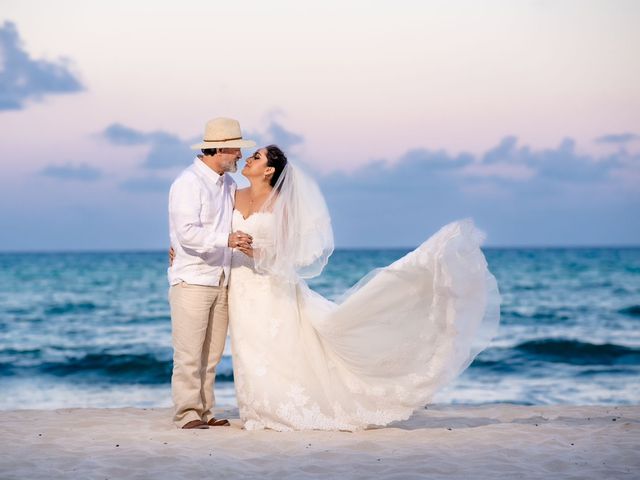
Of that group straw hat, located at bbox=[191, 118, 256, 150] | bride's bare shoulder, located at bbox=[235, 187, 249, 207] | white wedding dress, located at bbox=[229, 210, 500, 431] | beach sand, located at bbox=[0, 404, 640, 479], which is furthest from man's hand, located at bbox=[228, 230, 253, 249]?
beach sand, located at bbox=[0, 404, 640, 479]

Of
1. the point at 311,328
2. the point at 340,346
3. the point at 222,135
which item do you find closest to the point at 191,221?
the point at 222,135

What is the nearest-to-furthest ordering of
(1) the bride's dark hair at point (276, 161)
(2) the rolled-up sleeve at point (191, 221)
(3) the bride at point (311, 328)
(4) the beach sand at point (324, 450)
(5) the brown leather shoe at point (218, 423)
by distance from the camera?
(4) the beach sand at point (324, 450) < (2) the rolled-up sleeve at point (191, 221) < (3) the bride at point (311, 328) < (1) the bride's dark hair at point (276, 161) < (5) the brown leather shoe at point (218, 423)

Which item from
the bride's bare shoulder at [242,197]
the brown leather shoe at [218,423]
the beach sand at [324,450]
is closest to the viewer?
the beach sand at [324,450]

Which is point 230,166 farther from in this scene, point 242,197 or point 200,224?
point 200,224

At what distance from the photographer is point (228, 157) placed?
6.56 m

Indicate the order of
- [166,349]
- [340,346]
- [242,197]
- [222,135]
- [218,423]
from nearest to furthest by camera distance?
1. [222,135]
2. [340,346]
3. [242,197]
4. [218,423]
5. [166,349]

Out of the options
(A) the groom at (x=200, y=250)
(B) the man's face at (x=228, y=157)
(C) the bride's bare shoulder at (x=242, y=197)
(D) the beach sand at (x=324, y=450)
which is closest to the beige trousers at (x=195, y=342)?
(A) the groom at (x=200, y=250)

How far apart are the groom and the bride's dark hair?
0.54 feet

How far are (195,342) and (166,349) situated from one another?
10.3 meters

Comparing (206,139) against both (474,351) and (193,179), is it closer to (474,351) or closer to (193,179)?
(193,179)

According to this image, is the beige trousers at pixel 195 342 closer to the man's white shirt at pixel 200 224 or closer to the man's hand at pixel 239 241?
the man's white shirt at pixel 200 224

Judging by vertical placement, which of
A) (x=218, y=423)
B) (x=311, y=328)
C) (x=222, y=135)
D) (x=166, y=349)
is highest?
(x=222, y=135)

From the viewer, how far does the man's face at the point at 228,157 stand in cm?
655

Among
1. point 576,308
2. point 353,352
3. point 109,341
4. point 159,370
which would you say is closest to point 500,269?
point 576,308
